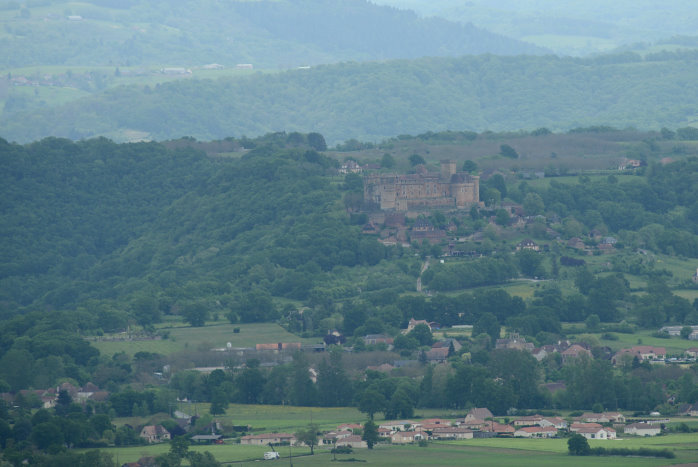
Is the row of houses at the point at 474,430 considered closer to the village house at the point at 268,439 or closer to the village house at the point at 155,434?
the village house at the point at 268,439

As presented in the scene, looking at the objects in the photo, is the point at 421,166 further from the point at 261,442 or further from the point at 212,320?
the point at 261,442

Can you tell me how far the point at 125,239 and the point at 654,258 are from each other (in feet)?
173

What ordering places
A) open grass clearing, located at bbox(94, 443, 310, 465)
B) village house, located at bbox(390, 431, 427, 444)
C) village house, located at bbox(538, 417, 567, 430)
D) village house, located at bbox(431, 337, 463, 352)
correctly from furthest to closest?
village house, located at bbox(431, 337, 463, 352) → village house, located at bbox(538, 417, 567, 430) → village house, located at bbox(390, 431, 427, 444) → open grass clearing, located at bbox(94, 443, 310, 465)

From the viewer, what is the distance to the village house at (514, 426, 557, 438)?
76938 millimetres

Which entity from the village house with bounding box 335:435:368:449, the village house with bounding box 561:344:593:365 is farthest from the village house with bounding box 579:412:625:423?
the village house with bounding box 561:344:593:365

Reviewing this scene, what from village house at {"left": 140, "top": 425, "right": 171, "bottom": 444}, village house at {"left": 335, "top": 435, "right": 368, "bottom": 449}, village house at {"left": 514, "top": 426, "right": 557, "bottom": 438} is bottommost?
village house at {"left": 140, "top": 425, "right": 171, "bottom": 444}

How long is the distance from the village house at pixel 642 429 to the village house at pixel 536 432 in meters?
3.46

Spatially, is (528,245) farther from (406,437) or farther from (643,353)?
(406,437)

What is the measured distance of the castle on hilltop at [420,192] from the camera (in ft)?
436

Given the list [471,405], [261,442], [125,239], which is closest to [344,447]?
[261,442]

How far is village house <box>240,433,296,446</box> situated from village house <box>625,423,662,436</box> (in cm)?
1560

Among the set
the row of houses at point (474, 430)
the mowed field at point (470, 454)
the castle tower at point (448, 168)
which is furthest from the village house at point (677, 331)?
the castle tower at point (448, 168)

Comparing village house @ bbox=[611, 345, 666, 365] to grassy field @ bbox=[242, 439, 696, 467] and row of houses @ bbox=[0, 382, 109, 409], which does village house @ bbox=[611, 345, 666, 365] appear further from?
row of houses @ bbox=[0, 382, 109, 409]

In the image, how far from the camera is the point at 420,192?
134 meters
